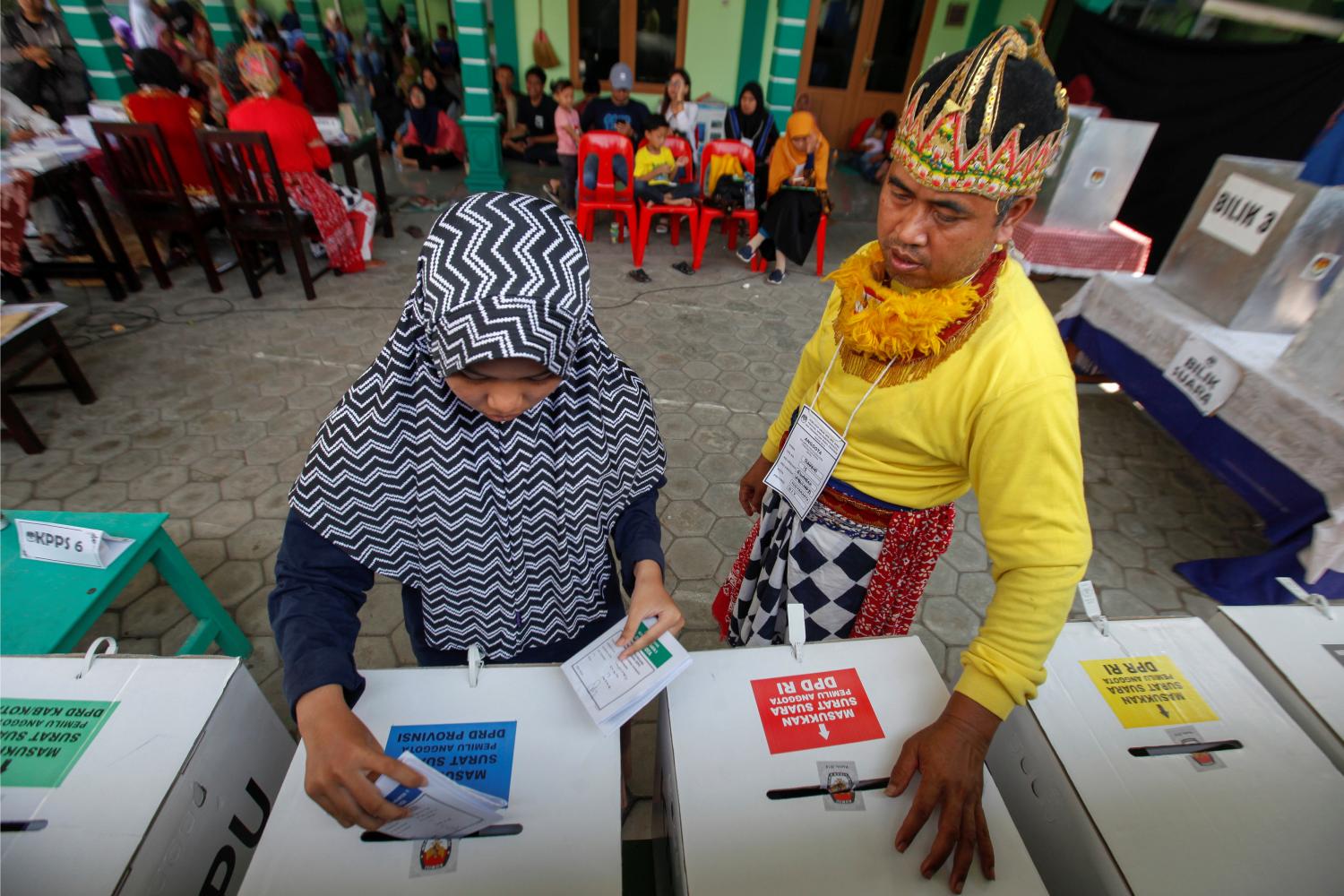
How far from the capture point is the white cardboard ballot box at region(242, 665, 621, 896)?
817 mm

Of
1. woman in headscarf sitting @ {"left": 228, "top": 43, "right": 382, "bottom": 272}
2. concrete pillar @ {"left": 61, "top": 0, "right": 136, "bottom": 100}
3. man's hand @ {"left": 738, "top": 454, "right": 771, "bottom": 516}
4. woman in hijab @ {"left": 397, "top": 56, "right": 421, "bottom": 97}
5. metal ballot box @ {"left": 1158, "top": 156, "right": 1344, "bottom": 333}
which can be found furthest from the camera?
woman in hijab @ {"left": 397, "top": 56, "right": 421, "bottom": 97}

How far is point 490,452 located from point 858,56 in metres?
10.3

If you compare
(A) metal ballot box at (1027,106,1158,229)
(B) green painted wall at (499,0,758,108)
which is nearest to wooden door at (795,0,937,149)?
(B) green painted wall at (499,0,758,108)

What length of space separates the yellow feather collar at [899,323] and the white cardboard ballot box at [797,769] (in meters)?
0.54

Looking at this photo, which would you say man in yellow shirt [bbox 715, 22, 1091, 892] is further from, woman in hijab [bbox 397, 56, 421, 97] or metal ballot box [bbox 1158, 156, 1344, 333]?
woman in hijab [bbox 397, 56, 421, 97]

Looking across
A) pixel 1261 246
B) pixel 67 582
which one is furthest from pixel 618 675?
pixel 1261 246

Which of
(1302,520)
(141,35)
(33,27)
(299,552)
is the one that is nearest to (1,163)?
(33,27)

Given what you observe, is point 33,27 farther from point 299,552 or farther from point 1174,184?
point 1174,184

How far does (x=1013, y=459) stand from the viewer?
1.00 metres

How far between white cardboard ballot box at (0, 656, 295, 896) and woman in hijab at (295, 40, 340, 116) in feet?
29.9

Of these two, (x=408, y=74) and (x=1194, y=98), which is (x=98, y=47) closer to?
(x=408, y=74)

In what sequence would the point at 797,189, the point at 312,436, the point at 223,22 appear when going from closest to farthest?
the point at 312,436 < the point at 797,189 < the point at 223,22

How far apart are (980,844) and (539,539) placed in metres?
0.87

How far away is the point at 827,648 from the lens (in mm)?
1146
